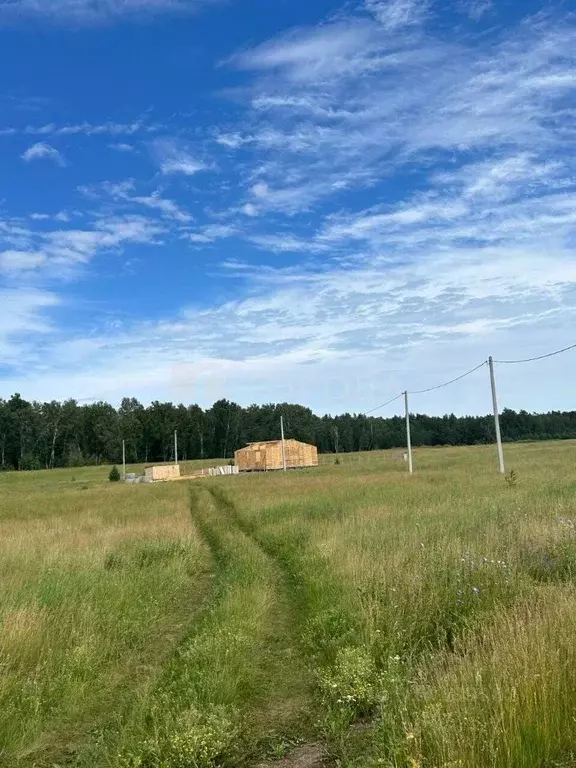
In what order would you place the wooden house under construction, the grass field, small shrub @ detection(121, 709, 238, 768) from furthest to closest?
the wooden house under construction, small shrub @ detection(121, 709, 238, 768), the grass field

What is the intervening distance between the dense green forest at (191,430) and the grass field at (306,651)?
332ft

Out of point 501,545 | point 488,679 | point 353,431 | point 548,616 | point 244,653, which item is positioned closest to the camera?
point 488,679

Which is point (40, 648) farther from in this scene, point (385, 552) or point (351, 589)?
point (385, 552)

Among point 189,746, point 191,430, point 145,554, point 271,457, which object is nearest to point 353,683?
point 189,746

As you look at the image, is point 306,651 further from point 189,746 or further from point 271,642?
point 189,746

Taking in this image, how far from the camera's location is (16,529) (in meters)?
18.3

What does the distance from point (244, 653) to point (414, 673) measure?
2085 mm

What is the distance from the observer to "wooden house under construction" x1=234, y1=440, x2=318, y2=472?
76.0 m

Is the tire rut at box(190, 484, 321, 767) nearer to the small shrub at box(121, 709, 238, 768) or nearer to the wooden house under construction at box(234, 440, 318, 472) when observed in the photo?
the small shrub at box(121, 709, 238, 768)

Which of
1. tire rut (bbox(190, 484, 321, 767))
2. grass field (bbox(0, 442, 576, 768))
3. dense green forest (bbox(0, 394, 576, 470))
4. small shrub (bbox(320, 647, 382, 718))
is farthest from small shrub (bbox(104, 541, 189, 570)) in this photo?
dense green forest (bbox(0, 394, 576, 470))

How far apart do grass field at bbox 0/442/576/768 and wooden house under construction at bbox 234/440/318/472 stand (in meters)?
63.2

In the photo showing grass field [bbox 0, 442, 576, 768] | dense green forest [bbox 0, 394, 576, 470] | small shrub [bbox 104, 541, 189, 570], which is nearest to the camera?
grass field [bbox 0, 442, 576, 768]

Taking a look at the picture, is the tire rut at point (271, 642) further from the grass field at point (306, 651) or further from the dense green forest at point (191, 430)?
the dense green forest at point (191, 430)

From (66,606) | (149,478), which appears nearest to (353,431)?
(149,478)
